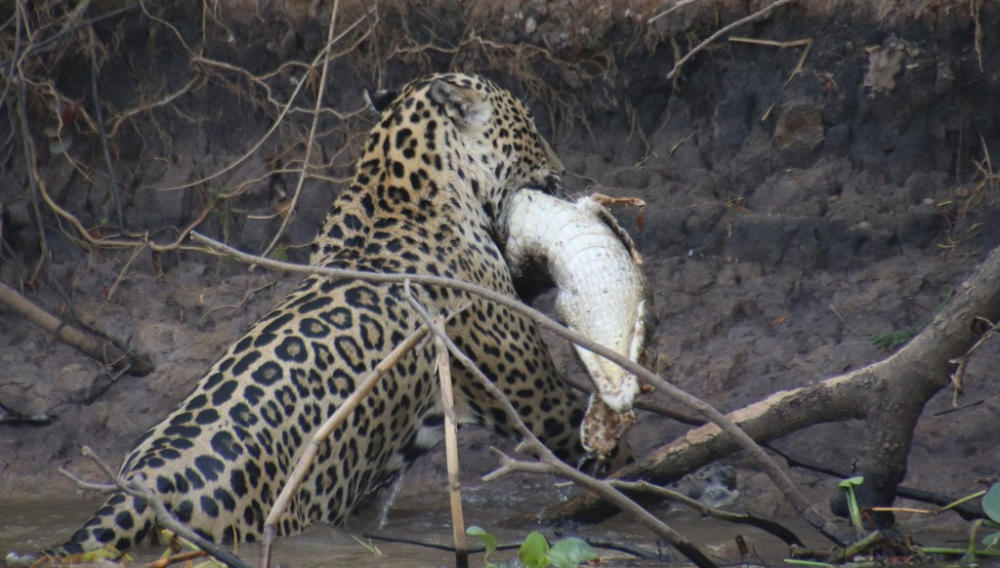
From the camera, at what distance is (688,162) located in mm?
7613

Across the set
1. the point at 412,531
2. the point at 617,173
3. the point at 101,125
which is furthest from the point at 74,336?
the point at 617,173

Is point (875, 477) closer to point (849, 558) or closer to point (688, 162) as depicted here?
point (849, 558)

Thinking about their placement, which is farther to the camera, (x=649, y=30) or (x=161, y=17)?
(x=161, y=17)

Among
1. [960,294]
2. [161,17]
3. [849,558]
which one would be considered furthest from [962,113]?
[161,17]

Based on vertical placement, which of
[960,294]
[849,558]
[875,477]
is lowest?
[849,558]

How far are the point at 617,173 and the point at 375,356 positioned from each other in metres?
3.03

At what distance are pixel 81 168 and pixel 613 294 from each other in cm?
429

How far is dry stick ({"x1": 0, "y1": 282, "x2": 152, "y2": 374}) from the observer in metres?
7.20

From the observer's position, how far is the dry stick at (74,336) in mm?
7199

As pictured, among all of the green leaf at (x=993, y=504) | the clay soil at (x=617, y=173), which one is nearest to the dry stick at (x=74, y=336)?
the clay soil at (x=617, y=173)

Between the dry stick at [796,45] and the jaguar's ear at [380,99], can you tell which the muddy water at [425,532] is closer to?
the jaguar's ear at [380,99]

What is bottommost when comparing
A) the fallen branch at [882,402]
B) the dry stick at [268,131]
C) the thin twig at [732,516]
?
the thin twig at [732,516]

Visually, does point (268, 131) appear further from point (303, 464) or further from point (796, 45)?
point (303, 464)

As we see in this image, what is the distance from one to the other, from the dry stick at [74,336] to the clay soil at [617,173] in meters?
0.09
